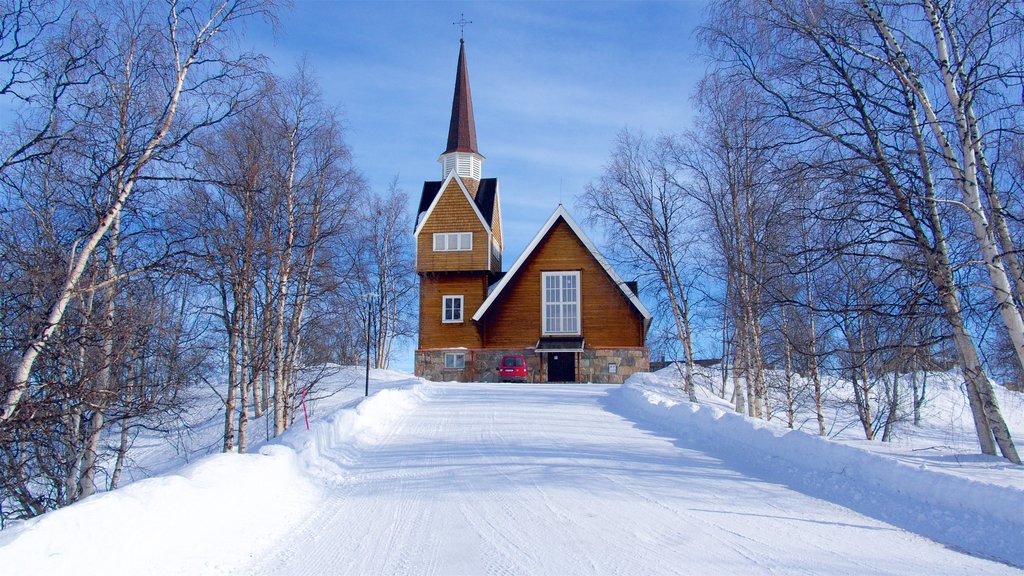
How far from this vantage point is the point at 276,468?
7867 mm

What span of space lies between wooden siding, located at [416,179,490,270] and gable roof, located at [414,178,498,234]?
14.9 inches

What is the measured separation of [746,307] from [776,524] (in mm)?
11865

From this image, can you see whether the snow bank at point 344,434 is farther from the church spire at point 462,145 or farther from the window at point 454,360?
the church spire at point 462,145

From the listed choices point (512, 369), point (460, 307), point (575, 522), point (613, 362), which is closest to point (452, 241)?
point (460, 307)

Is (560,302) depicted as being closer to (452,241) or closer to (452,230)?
(452,241)

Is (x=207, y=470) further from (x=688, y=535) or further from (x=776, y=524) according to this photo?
(x=776, y=524)

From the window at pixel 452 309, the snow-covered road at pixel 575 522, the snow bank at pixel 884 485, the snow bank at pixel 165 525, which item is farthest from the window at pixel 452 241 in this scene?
the snow bank at pixel 165 525

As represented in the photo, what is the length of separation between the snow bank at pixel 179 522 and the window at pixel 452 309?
Answer: 75.9 ft

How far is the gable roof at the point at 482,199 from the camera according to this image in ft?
109

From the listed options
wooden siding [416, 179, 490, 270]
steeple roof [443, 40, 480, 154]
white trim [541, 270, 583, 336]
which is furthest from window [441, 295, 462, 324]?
steeple roof [443, 40, 480, 154]

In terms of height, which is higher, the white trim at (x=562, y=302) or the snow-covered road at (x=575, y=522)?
the white trim at (x=562, y=302)

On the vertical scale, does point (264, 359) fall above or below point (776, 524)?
above

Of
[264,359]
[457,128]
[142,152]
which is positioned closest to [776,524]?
[142,152]

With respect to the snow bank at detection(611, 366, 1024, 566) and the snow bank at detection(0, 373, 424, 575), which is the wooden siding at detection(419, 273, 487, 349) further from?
the snow bank at detection(0, 373, 424, 575)
